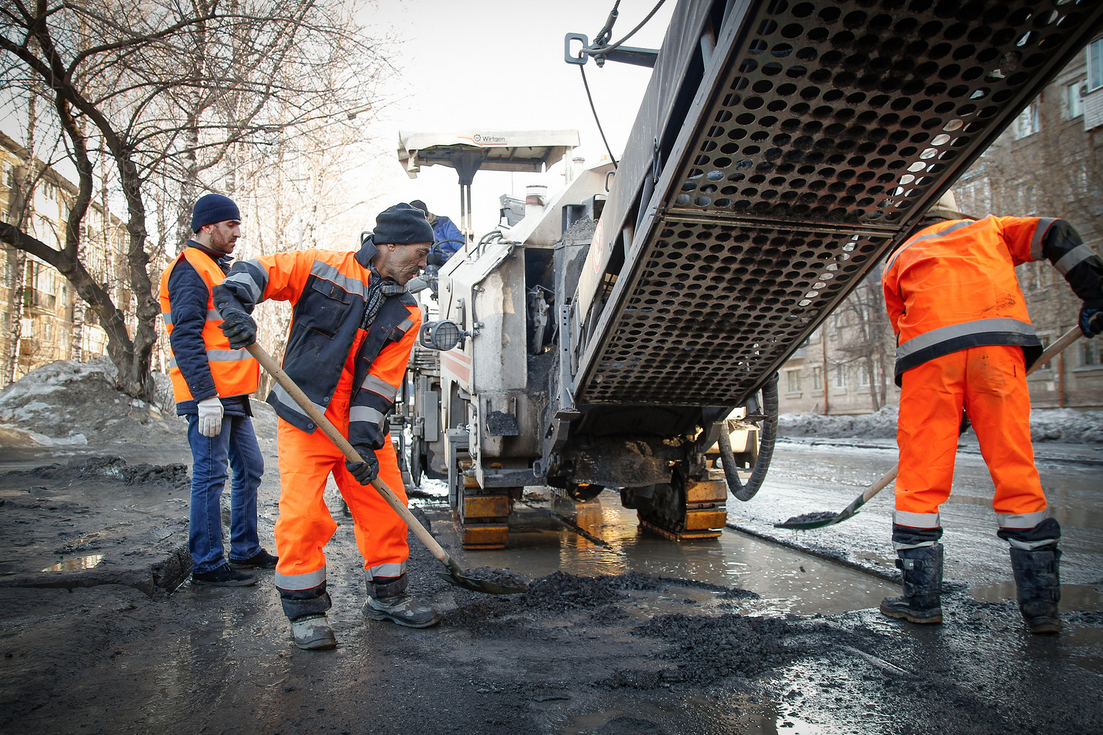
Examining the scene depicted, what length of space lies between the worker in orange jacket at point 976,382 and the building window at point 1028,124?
17.6 metres

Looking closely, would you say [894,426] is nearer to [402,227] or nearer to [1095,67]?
[1095,67]

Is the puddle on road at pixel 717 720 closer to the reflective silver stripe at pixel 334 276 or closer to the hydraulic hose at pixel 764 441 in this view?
the hydraulic hose at pixel 764 441

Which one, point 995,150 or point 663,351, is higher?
point 995,150

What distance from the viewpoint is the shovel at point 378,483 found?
253 centimetres

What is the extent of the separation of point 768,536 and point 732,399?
140cm

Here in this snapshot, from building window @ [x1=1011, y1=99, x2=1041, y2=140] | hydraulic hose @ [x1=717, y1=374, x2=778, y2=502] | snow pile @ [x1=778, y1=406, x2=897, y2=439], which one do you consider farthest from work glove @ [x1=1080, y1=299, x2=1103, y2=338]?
building window @ [x1=1011, y1=99, x2=1041, y2=140]

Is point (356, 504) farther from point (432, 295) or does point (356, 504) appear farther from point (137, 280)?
point (137, 280)

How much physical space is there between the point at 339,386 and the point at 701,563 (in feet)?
7.63

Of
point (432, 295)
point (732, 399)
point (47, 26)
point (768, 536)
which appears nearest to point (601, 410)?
point (732, 399)

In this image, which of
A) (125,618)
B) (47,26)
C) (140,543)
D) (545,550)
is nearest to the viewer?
(125,618)

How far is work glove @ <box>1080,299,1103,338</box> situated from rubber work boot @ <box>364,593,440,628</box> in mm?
2804

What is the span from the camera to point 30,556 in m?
3.12

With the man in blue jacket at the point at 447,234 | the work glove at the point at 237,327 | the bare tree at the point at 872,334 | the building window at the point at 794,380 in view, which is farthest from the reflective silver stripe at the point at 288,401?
the building window at the point at 794,380

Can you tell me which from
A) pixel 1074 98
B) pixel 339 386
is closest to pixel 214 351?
pixel 339 386
